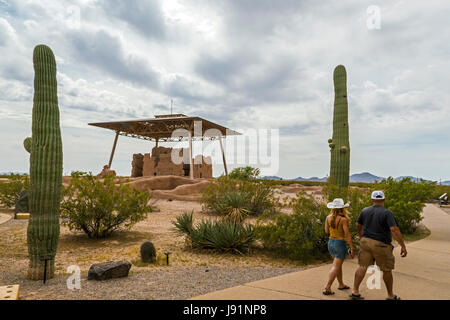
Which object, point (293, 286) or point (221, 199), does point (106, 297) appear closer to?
point (293, 286)

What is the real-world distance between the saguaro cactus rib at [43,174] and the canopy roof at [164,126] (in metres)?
20.9

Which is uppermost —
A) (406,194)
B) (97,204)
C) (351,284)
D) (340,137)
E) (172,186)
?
(340,137)

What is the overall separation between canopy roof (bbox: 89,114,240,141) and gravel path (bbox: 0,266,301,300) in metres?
21.4

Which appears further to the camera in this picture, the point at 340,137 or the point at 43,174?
the point at 340,137

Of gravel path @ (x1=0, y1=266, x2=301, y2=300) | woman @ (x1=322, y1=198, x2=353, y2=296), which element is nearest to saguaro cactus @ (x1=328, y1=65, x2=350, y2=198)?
gravel path @ (x1=0, y1=266, x2=301, y2=300)

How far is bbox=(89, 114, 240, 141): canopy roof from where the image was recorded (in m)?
27.5

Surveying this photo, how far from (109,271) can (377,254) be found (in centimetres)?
406

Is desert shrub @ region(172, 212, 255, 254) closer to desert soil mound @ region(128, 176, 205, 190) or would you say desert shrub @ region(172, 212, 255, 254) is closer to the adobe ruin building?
desert soil mound @ region(128, 176, 205, 190)

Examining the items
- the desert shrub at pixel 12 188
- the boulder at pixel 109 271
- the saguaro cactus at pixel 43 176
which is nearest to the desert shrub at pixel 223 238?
the boulder at pixel 109 271

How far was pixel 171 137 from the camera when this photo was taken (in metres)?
35.0

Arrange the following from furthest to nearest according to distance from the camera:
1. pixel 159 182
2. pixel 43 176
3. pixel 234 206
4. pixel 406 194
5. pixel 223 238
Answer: pixel 159 182
pixel 234 206
pixel 406 194
pixel 223 238
pixel 43 176

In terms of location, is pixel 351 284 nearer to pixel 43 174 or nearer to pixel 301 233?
pixel 301 233

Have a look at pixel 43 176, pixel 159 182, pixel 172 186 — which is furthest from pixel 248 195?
pixel 172 186
